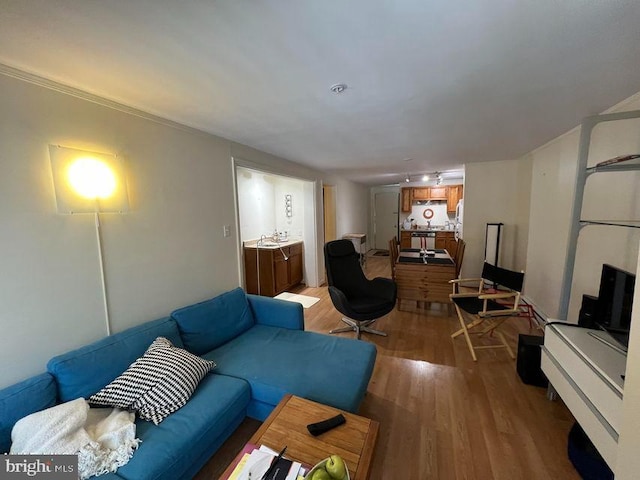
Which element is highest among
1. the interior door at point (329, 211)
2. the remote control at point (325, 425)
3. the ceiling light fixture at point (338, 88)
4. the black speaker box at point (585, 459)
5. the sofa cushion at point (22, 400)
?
the ceiling light fixture at point (338, 88)

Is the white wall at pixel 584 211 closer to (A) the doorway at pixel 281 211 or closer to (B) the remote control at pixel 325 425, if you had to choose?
(B) the remote control at pixel 325 425

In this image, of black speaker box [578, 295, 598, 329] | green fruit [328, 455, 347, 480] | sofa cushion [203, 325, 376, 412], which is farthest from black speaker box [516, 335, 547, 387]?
green fruit [328, 455, 347, 480]

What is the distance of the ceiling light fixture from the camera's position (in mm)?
1580

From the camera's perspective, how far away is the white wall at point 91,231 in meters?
1.37

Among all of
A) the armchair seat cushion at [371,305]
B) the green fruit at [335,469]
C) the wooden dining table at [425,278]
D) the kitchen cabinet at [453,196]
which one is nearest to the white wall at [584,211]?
the wooden dining table at [425,278]

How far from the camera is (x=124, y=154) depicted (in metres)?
1.85

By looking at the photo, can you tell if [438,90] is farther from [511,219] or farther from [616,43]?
[511,219]

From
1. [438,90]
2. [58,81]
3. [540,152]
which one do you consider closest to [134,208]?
[58,81]

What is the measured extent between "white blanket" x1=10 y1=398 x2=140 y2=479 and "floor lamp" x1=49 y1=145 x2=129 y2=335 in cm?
64

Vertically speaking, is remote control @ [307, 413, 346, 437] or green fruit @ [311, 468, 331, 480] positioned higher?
green fruit @ [311, 468, 331, 480]

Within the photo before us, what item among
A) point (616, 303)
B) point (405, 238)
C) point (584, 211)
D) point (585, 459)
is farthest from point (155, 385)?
point (405, 238)

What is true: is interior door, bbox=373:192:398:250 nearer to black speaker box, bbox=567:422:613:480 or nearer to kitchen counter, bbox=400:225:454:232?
kitchen counter, bbox=400:225:454:232

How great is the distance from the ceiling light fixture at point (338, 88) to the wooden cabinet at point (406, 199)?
616 centimetres

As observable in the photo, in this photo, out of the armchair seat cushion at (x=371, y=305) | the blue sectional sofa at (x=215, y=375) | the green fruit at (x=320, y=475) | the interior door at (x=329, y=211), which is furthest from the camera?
the interior door at (x=329, y=211)
